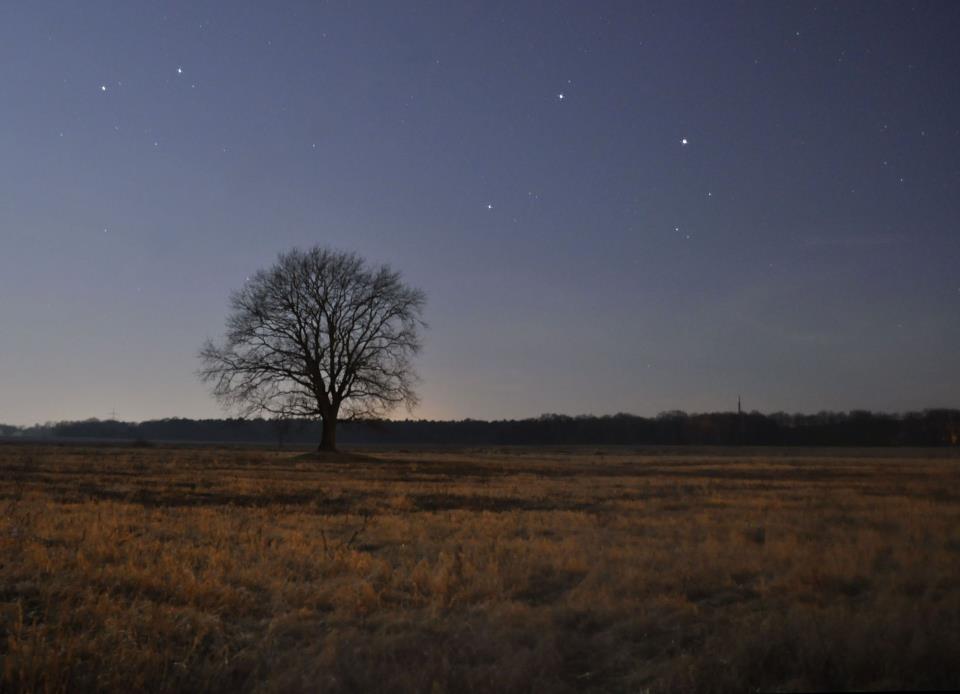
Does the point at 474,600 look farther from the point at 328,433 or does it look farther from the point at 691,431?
the point at 691,431

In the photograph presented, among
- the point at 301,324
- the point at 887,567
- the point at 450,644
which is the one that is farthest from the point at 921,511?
the point at 301,324

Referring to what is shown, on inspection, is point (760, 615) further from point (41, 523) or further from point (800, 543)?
point (41, 523)

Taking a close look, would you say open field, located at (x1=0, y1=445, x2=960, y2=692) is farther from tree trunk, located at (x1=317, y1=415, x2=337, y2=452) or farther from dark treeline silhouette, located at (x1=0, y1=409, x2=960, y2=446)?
dark treeline silhouette, located at (x1=0, y1=409, x2=960, y2=446)

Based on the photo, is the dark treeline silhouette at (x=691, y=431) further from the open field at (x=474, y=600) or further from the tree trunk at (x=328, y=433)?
the open field at (x=474, y=600)

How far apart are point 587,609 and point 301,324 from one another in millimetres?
40078

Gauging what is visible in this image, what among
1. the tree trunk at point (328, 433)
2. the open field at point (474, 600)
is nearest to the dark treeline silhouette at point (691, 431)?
the tree trunk at point (328, 433)

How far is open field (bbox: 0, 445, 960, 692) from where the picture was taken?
6164 millimetres

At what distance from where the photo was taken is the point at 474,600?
8492 mm

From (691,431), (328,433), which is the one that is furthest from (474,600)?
(691,431)

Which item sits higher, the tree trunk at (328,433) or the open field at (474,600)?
the tree trunk at (328,433)

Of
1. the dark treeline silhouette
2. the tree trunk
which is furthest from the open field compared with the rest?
the dark treeline silhouette

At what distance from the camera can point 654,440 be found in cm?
15975

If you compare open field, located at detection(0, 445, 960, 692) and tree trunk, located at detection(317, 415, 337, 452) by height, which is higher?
tree trunk, located at detection(317, 415, 337, 452)

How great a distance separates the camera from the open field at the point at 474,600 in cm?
616
